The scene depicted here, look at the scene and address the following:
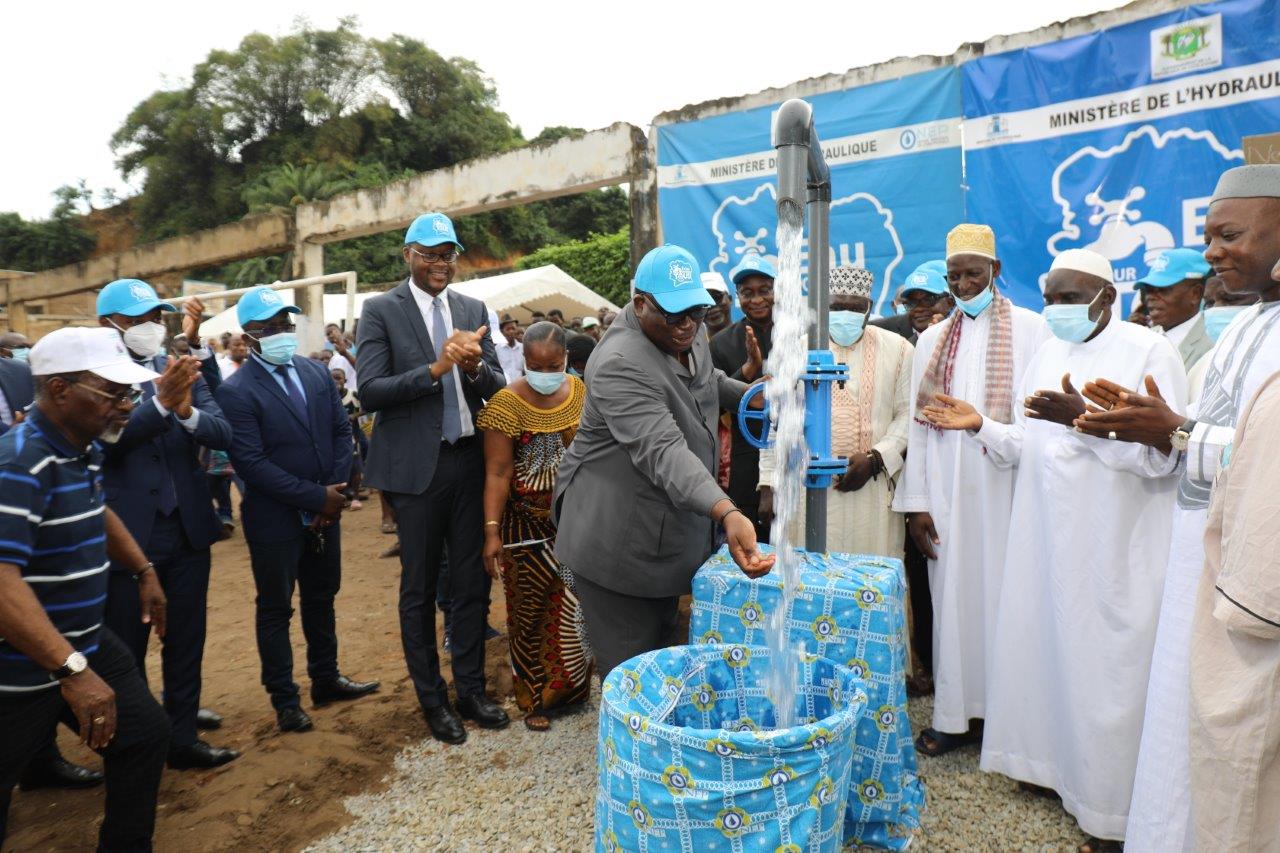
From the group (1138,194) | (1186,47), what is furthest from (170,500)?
(1186,47)

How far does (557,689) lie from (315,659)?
1.23m

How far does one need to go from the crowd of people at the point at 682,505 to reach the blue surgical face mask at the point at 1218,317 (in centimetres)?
2

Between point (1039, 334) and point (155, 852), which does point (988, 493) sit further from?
point (155, 852)

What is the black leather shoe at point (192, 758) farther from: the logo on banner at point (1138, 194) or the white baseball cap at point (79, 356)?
the logo on banner at point (1138, 194)

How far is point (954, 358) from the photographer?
3.67 m

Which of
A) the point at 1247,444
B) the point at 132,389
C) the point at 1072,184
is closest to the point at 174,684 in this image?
the point at 132,389

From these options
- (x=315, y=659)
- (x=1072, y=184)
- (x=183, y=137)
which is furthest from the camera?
(x=183, y=137)

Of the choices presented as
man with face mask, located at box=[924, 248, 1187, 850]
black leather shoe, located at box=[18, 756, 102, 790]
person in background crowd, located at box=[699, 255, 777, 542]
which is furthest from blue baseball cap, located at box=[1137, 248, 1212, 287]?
black leather shoe, located at box=[18, 756, 102, 790]

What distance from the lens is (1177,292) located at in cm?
430

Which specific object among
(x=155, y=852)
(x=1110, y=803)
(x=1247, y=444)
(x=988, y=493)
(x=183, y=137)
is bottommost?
(x=155, y=852)

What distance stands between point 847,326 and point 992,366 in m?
0.66

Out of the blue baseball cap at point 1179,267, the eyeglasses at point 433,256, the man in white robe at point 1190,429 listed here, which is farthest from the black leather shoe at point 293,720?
the blue baseball cap at point 1179,267

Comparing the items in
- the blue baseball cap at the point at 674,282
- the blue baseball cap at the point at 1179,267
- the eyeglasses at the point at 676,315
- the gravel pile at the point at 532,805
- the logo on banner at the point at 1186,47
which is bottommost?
the gravel pile at the point at 532,805

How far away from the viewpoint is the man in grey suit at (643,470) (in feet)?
8.54
